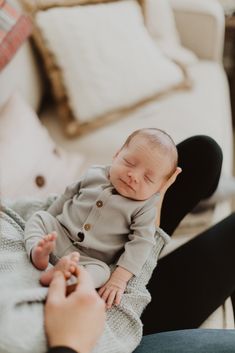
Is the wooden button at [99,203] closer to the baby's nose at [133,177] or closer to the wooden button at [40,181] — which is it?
the baby's nose at [133,177]

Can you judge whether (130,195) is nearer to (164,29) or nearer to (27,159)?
(27,159)

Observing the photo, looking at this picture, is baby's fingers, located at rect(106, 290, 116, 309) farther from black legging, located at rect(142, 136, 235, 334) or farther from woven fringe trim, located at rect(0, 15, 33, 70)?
woven fringe trim, located at rect(0, 15, 33, 70)

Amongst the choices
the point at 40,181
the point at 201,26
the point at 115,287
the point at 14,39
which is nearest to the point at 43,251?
the point at 115,287

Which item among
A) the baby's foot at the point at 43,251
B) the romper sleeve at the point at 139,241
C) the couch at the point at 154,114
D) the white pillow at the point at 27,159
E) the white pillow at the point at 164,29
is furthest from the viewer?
the white pillow at the point at 164,29

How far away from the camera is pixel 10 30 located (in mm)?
1402

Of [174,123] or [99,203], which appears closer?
[99,203]

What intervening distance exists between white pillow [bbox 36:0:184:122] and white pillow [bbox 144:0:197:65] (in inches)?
7.7

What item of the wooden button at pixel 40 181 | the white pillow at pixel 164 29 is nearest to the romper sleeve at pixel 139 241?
the wooden button at pixel 40 181

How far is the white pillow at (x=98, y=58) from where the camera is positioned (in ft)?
5.23

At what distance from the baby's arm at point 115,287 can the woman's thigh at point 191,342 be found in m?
0.11

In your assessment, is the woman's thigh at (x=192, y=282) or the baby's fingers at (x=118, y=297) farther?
the woman's thigh at (x=192, y=282)

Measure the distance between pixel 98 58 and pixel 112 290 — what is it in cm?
94

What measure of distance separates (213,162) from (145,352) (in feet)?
1.43

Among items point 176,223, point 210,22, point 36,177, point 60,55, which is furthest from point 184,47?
point 176,223
